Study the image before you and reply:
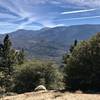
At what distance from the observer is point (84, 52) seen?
1785 inches

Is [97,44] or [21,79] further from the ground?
[97,44]

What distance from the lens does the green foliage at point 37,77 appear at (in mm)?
74438

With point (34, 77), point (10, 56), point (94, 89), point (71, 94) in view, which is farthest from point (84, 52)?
point (10, 56)

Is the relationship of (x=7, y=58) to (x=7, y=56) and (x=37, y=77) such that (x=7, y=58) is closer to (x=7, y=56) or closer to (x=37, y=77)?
(x=7, y=56)

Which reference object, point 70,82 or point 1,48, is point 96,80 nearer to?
point 70,82

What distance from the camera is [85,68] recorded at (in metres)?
43.8

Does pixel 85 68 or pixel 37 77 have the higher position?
pixel 85 68

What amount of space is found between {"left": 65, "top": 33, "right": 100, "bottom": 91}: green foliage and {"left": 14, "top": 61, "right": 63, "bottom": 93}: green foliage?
2739cm

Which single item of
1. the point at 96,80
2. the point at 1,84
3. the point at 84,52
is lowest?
the point at 1,84

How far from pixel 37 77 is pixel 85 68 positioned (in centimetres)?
3393

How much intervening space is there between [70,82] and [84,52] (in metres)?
4.25

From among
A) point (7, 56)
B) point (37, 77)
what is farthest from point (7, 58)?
point (37, 77)

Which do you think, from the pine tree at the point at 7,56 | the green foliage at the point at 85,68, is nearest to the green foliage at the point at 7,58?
the pine tree at the point at 7,56

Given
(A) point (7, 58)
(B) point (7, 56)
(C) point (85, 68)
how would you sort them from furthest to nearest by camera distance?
(B) point (7, 56), (A) point (7, 58), (C) point (85, 68)
